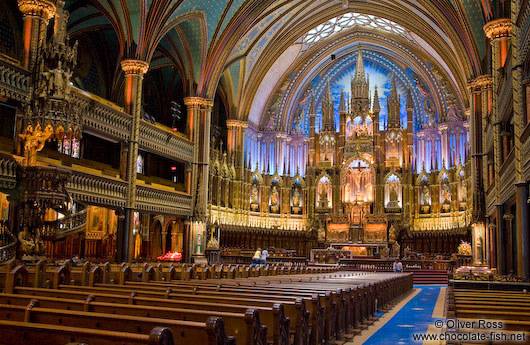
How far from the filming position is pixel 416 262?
93.4 feet

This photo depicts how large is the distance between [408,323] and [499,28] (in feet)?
42.8

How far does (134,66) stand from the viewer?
82.3 ft

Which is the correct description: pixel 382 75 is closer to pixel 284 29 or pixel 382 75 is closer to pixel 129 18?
pixel 284 29

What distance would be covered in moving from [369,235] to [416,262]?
→ 7765 mm

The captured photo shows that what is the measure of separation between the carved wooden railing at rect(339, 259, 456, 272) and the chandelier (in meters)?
17.0

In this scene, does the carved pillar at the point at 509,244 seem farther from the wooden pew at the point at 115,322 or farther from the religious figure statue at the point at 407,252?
the wooden pew at the point at 115,322

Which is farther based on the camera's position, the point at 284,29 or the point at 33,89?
the point at 284,29

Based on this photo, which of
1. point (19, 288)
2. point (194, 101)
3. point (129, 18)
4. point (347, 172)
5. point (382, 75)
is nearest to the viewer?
point (19, 288)

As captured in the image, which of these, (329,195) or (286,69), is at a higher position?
(286,69)

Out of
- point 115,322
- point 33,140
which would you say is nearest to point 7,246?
point 33,140

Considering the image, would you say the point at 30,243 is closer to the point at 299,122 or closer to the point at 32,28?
the point at 32,28

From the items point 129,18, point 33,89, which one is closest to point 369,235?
point 129,18

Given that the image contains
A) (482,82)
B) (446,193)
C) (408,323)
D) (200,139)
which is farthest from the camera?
(446,193)

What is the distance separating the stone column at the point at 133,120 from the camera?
24.3 metres
